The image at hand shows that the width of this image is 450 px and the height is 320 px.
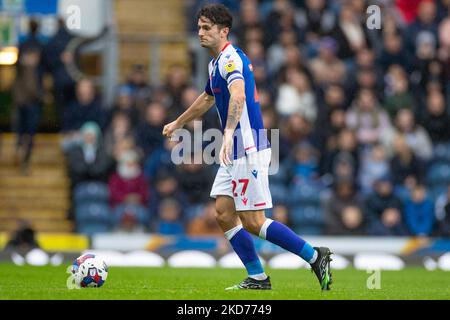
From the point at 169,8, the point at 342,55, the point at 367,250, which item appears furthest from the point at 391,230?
the point at 169,8

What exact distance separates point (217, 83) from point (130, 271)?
451cm

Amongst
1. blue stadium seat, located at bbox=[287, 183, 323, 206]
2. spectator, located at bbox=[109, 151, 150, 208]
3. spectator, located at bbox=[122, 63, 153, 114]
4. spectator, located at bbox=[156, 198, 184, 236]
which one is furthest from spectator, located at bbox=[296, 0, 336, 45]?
spectator, located at bbox=[156, 198, 184, 236]

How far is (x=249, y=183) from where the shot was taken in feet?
33.4

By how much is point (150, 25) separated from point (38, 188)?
471 centimetres

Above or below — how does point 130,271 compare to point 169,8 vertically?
below

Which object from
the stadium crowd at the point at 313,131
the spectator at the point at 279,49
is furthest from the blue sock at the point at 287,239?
the spectator at the point at 279,49

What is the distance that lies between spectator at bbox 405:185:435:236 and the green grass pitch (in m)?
2.53

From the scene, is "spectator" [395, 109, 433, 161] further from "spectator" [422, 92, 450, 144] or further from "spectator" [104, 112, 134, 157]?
"spectator" [104, 112, 134, 157]

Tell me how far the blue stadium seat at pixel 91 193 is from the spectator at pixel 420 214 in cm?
487

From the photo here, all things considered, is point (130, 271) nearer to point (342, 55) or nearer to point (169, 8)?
point (342, 55)

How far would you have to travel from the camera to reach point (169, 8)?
23.1 m

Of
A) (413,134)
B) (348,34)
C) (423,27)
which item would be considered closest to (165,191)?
(413,134)

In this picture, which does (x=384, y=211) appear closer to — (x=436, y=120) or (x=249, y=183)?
(x=436, y=120)

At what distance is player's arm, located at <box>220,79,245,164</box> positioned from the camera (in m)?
9.81
